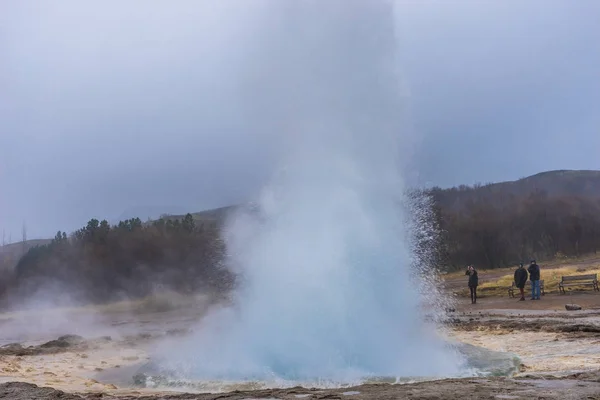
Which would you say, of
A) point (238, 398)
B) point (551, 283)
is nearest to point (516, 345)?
point (238, 398)

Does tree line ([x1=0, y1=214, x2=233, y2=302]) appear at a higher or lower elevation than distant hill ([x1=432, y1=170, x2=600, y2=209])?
lower

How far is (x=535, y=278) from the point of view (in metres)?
20.3

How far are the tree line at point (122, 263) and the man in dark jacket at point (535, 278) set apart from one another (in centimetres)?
1889

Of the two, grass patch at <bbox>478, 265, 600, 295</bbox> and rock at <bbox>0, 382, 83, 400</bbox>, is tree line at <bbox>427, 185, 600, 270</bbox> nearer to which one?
Answer: grass patch at <bbox>478, 265, 600, 295</bbox>

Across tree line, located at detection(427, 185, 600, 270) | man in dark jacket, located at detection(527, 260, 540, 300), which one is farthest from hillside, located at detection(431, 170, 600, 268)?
man in dark jacket, located at detection(527, 260, 540, 300)

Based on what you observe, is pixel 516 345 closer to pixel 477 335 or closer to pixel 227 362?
pixel 477 335

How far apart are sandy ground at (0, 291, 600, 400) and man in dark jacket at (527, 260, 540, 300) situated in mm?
349

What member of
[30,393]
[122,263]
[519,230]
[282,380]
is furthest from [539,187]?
[30,393]

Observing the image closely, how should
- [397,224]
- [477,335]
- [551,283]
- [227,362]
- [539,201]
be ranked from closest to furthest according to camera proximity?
[227,362] < [397,224] < [477,335] < [551,283] < [539,201]

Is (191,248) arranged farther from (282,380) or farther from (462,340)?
(282,380)

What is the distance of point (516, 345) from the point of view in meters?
11.4

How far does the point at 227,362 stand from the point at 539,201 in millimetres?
59906

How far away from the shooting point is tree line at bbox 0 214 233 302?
38531 mm

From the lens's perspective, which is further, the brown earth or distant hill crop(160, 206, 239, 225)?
distant hill crop(160, 206, 239, 225)
